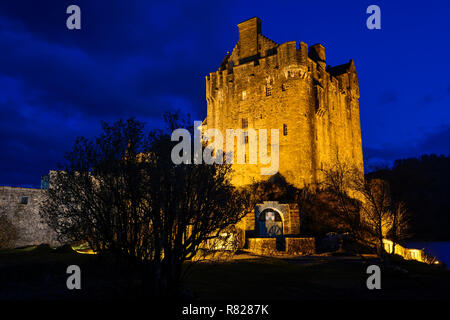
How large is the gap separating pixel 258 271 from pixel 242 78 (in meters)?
34.6

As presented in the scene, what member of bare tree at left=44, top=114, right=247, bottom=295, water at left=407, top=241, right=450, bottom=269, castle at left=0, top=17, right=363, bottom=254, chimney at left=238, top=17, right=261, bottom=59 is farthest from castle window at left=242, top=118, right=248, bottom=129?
bare tree at left=44, top=114, right=247, bottom=295

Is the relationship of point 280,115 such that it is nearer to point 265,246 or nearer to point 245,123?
point 245,123

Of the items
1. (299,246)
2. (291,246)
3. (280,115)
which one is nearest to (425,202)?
(280,115)

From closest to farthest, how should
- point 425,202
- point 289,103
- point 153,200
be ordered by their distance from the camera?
point 153,200
point 289,103
point 425,202

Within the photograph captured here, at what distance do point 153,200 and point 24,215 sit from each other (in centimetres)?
2892

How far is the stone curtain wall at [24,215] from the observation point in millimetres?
32656

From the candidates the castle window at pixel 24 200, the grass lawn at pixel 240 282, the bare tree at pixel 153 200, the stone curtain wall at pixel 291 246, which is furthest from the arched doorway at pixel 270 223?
the castle window at pixel 24 200

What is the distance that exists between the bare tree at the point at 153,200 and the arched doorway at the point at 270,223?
66.3ft

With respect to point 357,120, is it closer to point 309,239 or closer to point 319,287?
point 309,239

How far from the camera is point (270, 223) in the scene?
3259 centimetres

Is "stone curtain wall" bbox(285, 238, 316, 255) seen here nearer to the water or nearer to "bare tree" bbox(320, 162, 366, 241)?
"bare tree" bbox(320, 162, 366, 241)

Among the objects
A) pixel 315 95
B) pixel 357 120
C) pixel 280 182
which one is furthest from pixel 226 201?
pixel 357 120

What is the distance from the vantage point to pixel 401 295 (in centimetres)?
1155

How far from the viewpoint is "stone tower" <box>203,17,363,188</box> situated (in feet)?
134
